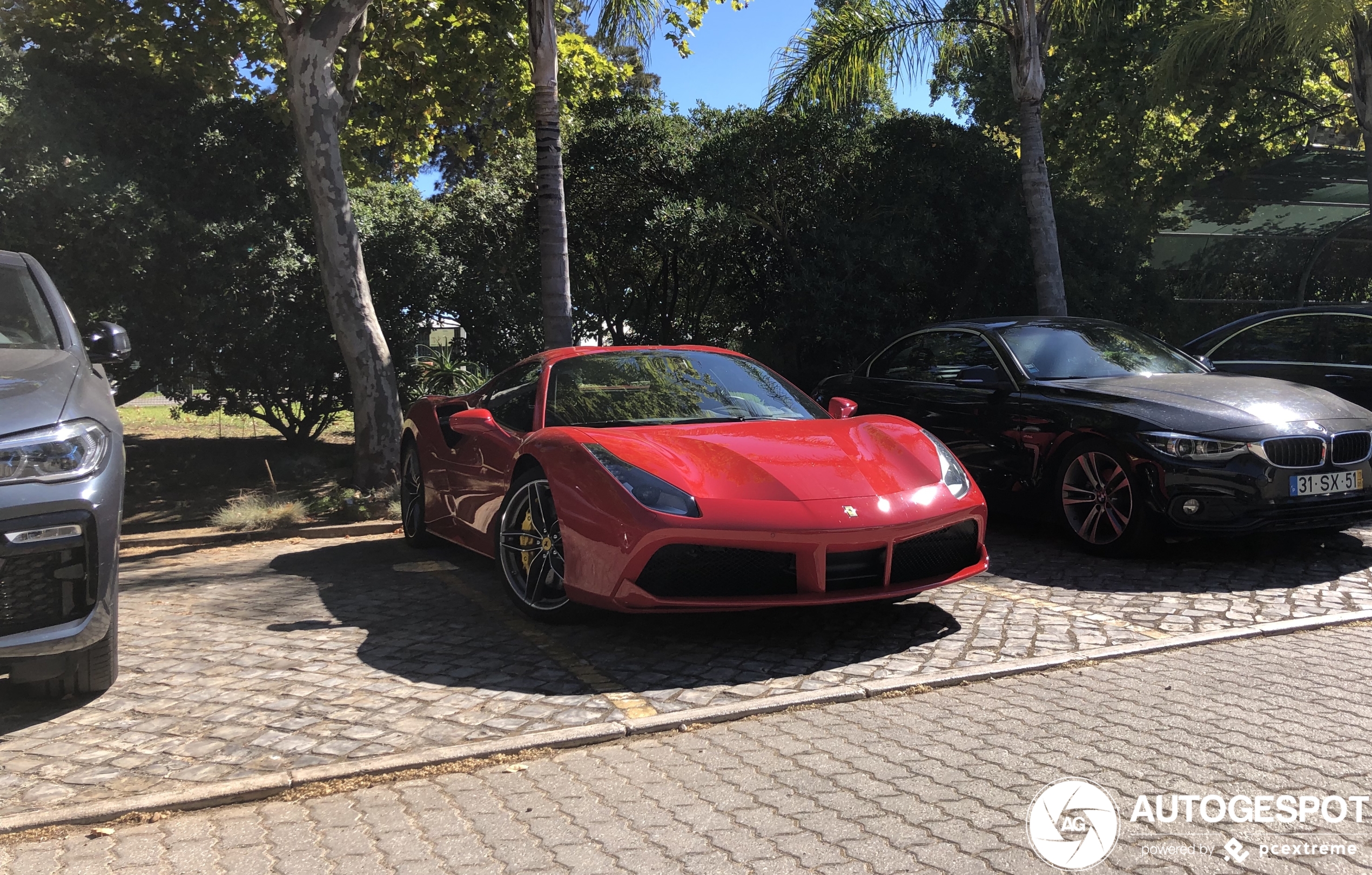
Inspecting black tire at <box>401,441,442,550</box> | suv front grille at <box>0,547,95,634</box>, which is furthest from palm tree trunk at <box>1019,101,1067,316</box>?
suv front grille at <box>0,547,95,634</box>

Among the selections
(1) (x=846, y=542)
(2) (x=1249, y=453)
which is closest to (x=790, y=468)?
(1) (x=846, y=542)

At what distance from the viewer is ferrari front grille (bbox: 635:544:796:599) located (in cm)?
448

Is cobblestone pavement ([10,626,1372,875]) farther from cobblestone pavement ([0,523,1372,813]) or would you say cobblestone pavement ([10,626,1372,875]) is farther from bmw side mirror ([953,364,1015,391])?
bmw side mirror ([953,364,1015,391])

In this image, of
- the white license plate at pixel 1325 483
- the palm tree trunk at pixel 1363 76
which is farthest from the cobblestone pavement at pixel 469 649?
the palm tree trunk at pixel 1363 76

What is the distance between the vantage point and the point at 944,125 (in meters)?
15.4

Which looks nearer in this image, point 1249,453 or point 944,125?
point 1249,453

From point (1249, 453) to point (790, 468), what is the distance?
→ 2834 millimetres

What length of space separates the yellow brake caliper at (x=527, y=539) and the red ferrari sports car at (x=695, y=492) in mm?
13

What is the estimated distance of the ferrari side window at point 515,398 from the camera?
5832mm

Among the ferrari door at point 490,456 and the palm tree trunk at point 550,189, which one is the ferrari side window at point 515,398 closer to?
the ferrari door at point 490,456

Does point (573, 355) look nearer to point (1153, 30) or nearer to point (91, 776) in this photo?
point (91, 776)

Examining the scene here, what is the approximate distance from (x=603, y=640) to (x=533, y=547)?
597mm

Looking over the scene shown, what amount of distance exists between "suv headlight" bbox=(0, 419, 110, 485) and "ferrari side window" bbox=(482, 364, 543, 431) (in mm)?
2198

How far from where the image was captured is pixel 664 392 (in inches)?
231
